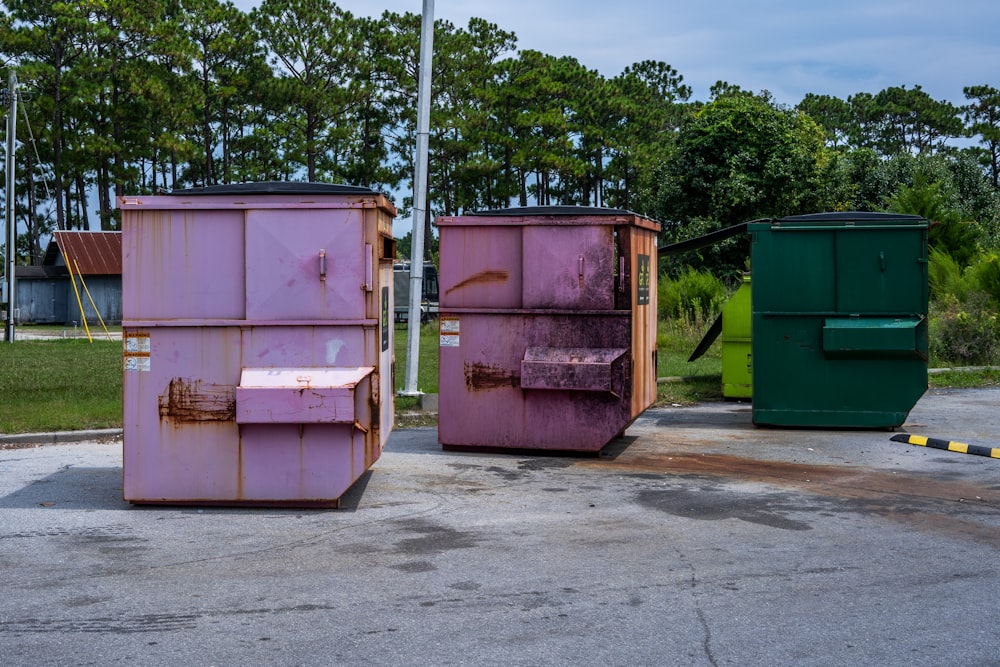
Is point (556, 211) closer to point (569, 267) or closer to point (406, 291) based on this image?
point (569, 267)

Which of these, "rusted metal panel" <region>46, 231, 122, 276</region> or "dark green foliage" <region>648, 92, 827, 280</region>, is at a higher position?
"dark green foliage" <region>648, 92, 827, 280</region>

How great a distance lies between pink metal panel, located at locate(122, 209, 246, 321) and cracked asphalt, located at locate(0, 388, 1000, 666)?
1417mm

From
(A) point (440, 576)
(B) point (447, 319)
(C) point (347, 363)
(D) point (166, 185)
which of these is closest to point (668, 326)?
(B) point (447, 319)

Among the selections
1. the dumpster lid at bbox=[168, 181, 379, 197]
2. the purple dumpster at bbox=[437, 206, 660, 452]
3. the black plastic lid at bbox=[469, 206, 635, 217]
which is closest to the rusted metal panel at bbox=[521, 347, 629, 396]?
the purple dumpster at bbox=[437, 206, 660, 452]

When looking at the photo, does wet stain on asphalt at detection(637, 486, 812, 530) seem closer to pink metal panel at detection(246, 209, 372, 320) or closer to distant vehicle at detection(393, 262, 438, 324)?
pink metal panel at detection(246, 209, 372, 320)

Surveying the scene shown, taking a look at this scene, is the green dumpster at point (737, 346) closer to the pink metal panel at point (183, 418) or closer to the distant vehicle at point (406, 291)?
the pink metal panel at point (183, 418)

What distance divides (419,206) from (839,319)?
5.23m

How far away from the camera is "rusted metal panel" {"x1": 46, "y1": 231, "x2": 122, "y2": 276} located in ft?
151

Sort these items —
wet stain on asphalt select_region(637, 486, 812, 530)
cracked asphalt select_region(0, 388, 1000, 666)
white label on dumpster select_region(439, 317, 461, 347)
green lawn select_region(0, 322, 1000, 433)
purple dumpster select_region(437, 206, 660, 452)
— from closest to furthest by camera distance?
cracked asphalt select_region(0, 388, 1000, 666) → wet stain on asphalt select_region(637, 486, 812, 530) → purple dumpster select_region(437, 206, 660, 452) → white label on dumpster select_region(439, 317, 461, 347) → green lawn select_region(0, 322, 1000, 433)

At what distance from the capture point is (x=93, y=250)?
4694 centimetres

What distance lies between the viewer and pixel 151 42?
5131 cm

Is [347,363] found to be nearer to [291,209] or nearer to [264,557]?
[291,209]

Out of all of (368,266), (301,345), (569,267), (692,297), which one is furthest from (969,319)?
(301,345)

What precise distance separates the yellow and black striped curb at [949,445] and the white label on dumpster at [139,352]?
7.36m
